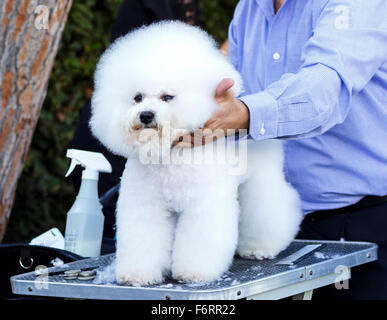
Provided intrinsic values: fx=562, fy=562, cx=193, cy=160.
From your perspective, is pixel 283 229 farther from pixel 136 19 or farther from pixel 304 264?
pixel 136 19

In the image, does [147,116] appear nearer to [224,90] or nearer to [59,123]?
[224,90]

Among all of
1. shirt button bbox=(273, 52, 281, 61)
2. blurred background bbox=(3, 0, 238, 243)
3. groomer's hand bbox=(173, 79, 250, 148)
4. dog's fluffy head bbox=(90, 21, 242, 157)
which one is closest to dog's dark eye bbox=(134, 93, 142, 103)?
dog's fluffy head bbox=(90, 21, 242, 157)

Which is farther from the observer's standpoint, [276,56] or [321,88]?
[276,56]

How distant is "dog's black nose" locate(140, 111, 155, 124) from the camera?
117 cm

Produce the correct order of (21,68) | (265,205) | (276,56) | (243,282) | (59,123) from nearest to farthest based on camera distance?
1. (243,282)
2. (265,205)
3. (276,56)
4. (21,68)
5. (59,123)

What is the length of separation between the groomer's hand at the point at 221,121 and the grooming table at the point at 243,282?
1.01 ft

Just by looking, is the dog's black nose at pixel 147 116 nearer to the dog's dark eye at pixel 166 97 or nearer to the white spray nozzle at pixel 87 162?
the dog's dark eye at pixel 166 97

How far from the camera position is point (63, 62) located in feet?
9.74

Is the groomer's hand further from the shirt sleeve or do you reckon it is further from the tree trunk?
the tree trunk

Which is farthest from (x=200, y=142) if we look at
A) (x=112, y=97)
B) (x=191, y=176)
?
(x=112, y=97)

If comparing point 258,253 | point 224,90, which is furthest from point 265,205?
point 224,90

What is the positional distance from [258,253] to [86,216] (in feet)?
1.66

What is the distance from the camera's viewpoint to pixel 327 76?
1239 millimetres
